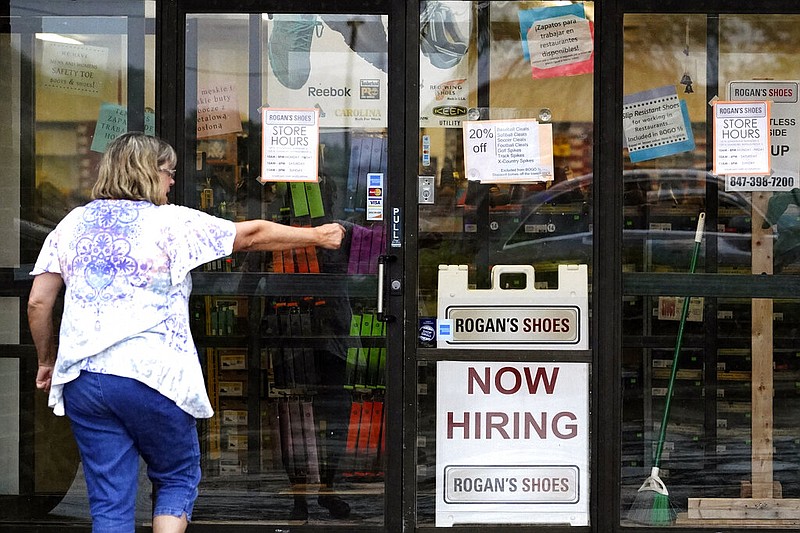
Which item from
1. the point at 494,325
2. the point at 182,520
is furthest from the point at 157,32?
the point at 182,520

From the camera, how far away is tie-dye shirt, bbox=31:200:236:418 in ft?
10.9

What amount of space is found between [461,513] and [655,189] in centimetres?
169

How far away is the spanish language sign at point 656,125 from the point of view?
4754 millimetres

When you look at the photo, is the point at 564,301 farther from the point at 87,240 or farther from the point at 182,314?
the point at 87,240

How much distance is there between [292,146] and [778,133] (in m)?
2.18

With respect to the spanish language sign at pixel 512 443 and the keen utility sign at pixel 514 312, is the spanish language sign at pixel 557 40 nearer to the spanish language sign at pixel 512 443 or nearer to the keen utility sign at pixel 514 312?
the keen utility sign at pixel 514 312

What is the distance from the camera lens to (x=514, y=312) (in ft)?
15.4

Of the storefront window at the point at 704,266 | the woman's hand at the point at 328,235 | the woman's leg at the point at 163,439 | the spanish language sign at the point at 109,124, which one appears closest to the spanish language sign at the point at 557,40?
the storefront window at the point at 704,266

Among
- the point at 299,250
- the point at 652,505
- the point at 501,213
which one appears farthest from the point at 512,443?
the point at 299,250

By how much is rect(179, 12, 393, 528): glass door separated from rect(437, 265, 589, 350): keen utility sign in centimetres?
30

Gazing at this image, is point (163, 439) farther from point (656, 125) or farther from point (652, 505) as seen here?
point (656, 125)

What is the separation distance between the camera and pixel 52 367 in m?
3.64

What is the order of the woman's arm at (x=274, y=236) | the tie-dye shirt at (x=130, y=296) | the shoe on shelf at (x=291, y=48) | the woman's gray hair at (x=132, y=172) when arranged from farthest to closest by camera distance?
1. the shoe on shelf at (x=291, y=48)
2. the woman's arm at (x=274, y=236)
3. the woman's gray hair at (x=132, y=172)
4. the tie-dye shirt at (x=130, y=296)

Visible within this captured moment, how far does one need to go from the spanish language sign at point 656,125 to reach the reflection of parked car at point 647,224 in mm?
100
